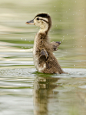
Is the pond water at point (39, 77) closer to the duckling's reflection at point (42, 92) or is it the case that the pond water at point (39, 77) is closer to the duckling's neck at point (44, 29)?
the duckling's reflection at point (42, 92)

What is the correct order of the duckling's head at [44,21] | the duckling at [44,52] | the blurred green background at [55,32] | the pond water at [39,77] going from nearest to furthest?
1. the pond water at [39,77]
2. the duckling at [44,52]
3. the duckling's head at [44,21]
4. the blurred green background at [55,32]

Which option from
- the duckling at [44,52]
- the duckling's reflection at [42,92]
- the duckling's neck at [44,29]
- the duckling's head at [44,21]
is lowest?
the duckling's reflection at [42,92]

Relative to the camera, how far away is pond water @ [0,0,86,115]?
5.52 metres

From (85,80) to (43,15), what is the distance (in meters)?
1.96

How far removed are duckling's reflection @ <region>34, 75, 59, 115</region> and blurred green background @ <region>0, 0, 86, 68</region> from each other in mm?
1730

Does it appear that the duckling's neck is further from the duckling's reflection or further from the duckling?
the duckling's reflection

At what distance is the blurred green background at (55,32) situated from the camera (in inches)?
399

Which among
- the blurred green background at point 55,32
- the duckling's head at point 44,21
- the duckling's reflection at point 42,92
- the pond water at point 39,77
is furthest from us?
the blurred green background at point 55,32

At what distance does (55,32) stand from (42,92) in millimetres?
8473

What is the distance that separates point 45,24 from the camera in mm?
8562

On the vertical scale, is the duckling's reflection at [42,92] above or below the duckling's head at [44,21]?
below

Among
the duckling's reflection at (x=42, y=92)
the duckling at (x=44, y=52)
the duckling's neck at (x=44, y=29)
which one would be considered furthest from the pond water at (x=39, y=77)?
the duckling's neck at (x=44, y=29)

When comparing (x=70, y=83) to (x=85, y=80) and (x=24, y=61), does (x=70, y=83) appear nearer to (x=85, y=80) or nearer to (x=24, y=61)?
(x=85, y=80)

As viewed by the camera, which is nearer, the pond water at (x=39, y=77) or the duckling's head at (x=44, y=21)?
the pond water at (x=39, y=77)
